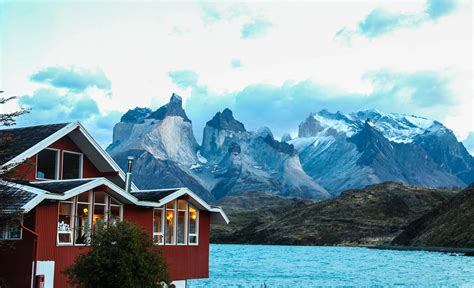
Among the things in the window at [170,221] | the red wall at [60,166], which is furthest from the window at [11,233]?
the window at [170,221]

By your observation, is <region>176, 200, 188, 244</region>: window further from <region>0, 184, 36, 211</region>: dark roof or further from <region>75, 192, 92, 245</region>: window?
<region>0, 184, 36, 211</region>: dark roof

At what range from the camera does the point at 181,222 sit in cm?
4216

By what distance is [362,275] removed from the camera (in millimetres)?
106625

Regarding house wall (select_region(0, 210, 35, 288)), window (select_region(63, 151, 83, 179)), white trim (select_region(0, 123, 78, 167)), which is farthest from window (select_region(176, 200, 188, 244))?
house wall (select_region(0, 210, 35, 288))

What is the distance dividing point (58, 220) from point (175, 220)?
944cm

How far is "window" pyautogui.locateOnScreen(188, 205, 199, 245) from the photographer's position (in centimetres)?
4281

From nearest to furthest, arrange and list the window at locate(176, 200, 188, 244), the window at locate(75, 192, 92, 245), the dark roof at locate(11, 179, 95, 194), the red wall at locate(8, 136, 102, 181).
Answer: the dark roof at locate(11, 179, 95, 194), the window at locate(75, 192, 92, 245), the red wall at locate(8, 136, 102, 181), the window at locate(176, 200, 188, 244)

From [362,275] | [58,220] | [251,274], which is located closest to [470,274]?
[362,275]

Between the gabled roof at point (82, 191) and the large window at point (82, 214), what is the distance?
730mm

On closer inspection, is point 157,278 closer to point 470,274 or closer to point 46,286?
point 46,286

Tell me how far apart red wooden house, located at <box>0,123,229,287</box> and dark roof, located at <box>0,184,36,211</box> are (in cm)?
5

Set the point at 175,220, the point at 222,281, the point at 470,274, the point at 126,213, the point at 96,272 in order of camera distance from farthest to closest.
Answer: the point at 470,274 < the point at 222,281 < the point at 175,220 < the point at 126,213 < the point at 96,272

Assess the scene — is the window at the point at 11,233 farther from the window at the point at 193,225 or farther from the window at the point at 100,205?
the window at the point at 193,225

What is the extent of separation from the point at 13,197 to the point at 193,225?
14.3 metres
